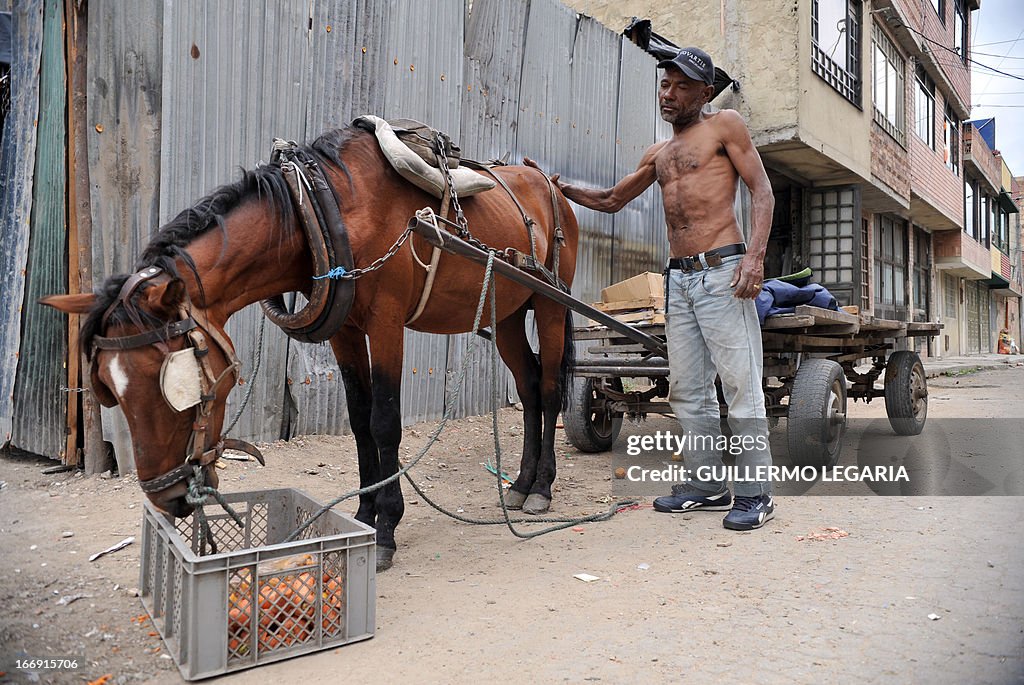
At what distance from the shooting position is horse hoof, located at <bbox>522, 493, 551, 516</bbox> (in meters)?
3.83

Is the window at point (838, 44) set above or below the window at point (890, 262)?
above

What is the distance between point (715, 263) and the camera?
3520 millimetres

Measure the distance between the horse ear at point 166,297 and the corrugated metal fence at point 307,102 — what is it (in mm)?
2355

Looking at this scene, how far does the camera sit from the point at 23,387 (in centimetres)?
452

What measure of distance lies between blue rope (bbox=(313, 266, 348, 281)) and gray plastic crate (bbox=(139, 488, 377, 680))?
87 cm

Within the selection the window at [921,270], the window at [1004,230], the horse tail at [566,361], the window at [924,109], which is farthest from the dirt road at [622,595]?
the window at [1004,230]

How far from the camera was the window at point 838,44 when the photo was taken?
10.8 meters

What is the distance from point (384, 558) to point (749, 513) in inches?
72.3

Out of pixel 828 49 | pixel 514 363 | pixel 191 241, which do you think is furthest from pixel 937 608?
pixel 828 49

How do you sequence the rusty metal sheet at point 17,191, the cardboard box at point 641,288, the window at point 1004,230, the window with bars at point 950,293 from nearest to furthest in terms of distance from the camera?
the rusty metal sheet at point 17,191, the cardboard box at point 641,288, the window with bars at point 950,293, the window at point 1004,230

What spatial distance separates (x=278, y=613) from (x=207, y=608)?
9.3 inches

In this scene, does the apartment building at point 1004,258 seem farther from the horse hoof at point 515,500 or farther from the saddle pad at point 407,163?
the saddle pad at point 407,163

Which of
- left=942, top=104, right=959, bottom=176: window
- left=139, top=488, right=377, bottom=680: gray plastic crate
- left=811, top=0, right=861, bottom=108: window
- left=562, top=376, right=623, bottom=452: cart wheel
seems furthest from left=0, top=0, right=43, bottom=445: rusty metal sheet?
left=942, top=104, right=959, bottom=176: window

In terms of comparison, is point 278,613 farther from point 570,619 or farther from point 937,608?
point 937,608
